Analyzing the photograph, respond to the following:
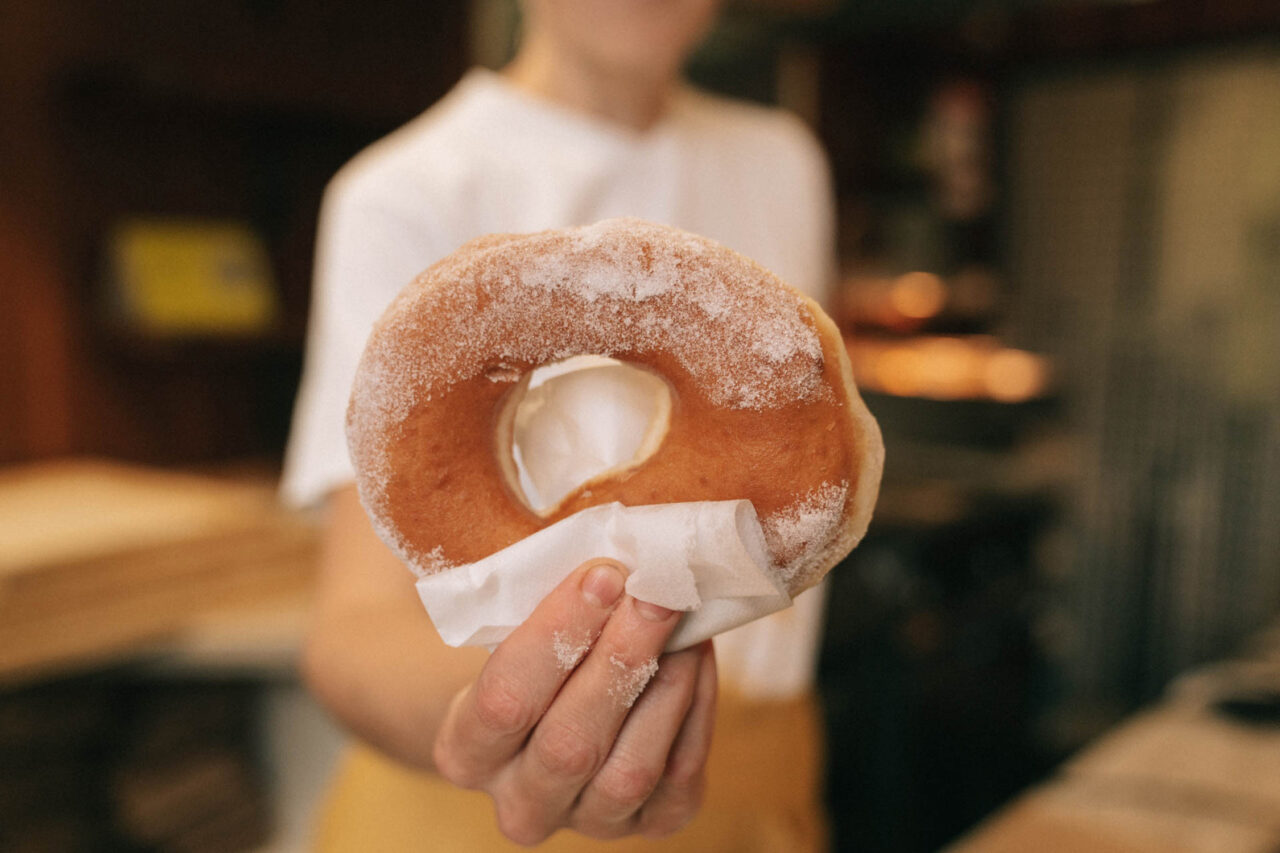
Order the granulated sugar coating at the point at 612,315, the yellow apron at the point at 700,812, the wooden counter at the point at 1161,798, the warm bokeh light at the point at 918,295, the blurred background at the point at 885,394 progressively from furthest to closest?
the warm bokeh light at the point at 918,295
the blurred background at the point at 885,394
the wooden counter at the point at 1161,798
the yellow apron at the point at 700,812
the granulated sugar coating at the point at 612,315

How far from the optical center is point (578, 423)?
0.61 m

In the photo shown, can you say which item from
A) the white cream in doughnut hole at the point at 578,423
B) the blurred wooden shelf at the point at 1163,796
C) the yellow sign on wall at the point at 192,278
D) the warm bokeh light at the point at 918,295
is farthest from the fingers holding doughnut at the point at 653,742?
the warm bokeh light at the point at 918,295

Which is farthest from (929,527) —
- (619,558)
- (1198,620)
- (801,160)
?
(619,558)

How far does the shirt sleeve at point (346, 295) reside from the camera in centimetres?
93

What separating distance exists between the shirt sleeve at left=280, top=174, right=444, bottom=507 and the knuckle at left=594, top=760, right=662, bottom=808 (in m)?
0.49

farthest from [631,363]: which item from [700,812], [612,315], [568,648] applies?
[700,812]

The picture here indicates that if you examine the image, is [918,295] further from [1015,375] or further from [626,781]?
[626,781]

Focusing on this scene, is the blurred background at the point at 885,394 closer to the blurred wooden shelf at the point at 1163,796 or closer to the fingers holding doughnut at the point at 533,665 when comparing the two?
the blurred wooden shelf at the point at 1163,796

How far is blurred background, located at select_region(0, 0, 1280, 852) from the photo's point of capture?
181cm

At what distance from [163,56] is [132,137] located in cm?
21

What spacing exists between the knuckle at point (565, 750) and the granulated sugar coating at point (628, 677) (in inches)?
1.6

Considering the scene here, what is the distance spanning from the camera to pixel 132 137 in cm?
231

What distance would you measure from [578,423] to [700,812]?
0.68 meters

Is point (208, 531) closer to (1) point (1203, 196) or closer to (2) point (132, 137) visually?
(2) point (132, 137)
